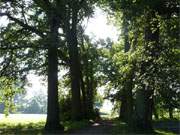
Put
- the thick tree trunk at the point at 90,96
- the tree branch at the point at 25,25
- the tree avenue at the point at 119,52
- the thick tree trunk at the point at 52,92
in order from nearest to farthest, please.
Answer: the tree avenue at the point at 119,52 → the tree branch at the point at 25,25 → the thick tree trunk at the point at 52,92 → the thick tree trunk at the point at 90,96

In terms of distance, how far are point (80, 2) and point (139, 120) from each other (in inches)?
303

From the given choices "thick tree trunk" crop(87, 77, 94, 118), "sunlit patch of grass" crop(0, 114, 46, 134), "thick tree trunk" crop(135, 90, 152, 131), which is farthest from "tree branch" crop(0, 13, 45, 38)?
"thick tree trunk" crop(87, 77, 94, 118)

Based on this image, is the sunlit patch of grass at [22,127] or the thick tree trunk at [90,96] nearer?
the sunlit patch of grass at [22,127]

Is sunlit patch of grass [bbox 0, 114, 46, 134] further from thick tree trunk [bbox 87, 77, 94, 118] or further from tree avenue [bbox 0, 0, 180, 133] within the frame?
thick tree trunk [bbox 87, 77, 94, 118]

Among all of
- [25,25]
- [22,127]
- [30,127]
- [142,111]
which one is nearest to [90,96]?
[22,127]

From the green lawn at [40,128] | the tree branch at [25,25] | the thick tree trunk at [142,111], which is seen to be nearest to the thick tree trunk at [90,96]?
the green lawn at [40,128]

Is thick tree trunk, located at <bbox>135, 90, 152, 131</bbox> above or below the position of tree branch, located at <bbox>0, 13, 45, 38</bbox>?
below

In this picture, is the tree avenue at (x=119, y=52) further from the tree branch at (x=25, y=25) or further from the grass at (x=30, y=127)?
the grass at (x=30, y=127)

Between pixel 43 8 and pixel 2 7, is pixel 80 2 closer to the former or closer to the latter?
pixel 43 8

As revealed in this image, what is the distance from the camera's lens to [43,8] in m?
28.4

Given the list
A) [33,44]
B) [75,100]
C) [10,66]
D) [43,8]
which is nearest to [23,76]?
[10,66]

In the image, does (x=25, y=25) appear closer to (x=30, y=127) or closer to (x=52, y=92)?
(x=52, y=92)

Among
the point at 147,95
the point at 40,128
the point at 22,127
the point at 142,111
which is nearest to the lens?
the point at 147,95

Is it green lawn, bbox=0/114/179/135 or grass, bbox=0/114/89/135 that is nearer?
green lawn, bbox=0/114/179/135
